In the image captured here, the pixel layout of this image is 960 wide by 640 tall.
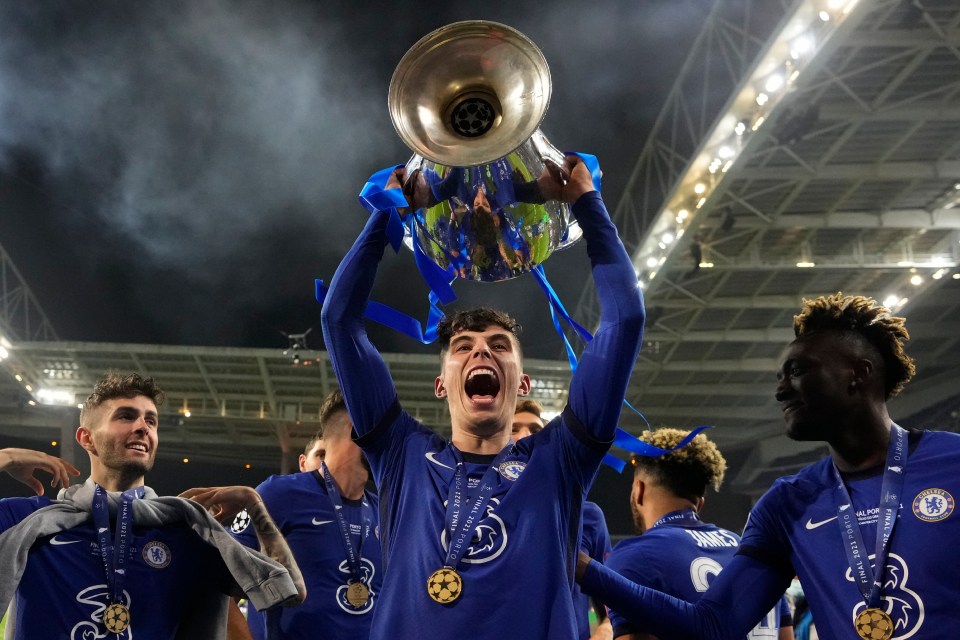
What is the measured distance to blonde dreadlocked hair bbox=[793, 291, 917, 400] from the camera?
2.74 meters

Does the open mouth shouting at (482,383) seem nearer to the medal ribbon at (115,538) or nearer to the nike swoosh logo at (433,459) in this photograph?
the nike swoosh logo at (433,459)

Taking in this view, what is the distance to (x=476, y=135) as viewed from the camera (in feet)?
7.88

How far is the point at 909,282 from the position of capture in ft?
51.8

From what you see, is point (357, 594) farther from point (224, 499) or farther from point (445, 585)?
point (445, 585)

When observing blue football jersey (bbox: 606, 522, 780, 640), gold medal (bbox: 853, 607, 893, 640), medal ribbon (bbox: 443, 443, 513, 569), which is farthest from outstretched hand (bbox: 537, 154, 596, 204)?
blue football jersey (bbox: 606, 522, 780, 640)

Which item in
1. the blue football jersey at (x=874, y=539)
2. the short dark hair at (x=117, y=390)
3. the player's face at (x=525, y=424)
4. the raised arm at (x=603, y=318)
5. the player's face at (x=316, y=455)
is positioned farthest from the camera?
the player's face at (x=316, y=455)

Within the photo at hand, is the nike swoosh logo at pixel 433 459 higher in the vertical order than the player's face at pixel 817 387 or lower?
lower

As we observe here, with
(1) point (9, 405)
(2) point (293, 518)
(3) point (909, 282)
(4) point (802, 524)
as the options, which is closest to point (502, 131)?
(4) point (802, 524)

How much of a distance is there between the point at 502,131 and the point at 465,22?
1.06 feet

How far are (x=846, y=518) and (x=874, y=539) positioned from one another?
9 centimetres

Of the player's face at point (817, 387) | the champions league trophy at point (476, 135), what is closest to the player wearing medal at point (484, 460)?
the champions league trophy at point (476, 135)

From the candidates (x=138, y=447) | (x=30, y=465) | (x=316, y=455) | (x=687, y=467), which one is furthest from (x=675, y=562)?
(x=316, y=455)

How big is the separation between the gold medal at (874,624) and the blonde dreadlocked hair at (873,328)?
730mm

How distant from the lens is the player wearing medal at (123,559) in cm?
316
